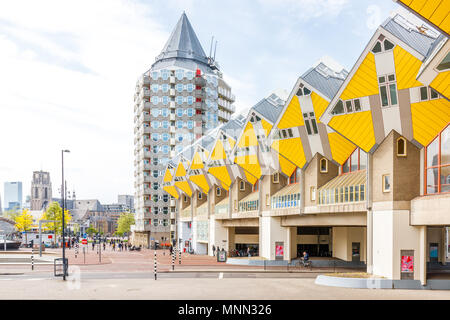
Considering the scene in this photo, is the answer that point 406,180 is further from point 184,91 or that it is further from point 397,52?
point 184,91

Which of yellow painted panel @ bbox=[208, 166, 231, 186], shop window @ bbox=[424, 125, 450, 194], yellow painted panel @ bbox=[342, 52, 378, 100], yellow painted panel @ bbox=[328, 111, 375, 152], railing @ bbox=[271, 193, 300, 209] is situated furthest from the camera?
yellow painted panel @ bbox=[208, 166, 231, 186]

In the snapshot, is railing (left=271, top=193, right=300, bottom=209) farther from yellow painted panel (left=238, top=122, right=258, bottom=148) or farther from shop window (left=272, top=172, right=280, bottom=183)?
yellow painted panel (left=238, top=122, right=258, bottom=148)

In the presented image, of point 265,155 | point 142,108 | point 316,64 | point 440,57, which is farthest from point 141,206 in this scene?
point 440,57

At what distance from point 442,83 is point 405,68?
5.28 metres

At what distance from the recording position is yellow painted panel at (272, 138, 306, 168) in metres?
42.5

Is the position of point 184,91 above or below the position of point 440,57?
above

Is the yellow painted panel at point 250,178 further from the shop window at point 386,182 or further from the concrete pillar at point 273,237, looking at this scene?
the shop window at point 386,182

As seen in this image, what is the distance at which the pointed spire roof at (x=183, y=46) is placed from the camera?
383 feet

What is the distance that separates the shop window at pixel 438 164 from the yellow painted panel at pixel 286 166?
61.7ft

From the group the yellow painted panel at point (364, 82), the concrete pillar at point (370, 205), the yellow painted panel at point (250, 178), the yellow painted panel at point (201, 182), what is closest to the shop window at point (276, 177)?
the yellow painted panel at point (250, 178)

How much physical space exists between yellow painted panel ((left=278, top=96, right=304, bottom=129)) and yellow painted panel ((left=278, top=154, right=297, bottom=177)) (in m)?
4.69

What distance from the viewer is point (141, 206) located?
114 metres

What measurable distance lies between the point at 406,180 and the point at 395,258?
15.3 ft

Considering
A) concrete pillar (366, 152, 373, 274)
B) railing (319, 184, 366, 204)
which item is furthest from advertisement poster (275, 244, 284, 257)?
concrete pillar (366, 152, 373, 274)
